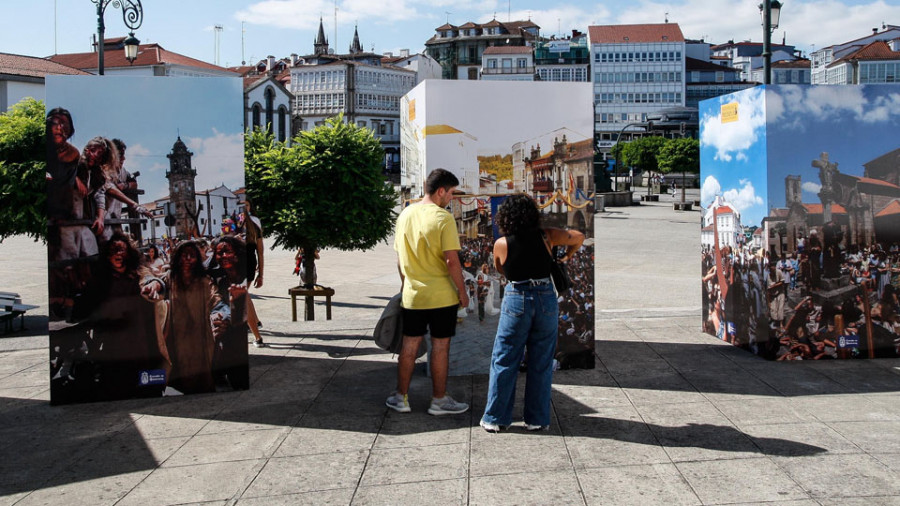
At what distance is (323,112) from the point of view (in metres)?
118

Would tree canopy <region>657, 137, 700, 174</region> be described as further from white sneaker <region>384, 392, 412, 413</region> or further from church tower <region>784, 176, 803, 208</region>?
white sneaker <region>384, 392, 412, 413</region>

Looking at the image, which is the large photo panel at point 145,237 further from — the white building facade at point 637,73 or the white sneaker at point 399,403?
A: the white building facade at point 637,73

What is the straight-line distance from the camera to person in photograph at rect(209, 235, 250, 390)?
6641mm

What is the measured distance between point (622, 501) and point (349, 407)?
8.07 ft

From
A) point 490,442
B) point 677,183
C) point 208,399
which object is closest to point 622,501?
point 490,442

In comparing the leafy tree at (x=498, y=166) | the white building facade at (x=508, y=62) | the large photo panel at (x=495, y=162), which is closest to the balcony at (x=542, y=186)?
the large photo panel at (x=495, y=162)

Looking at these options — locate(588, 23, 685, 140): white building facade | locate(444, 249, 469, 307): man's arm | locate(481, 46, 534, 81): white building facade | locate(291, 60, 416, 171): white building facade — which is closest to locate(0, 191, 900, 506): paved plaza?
locate(444, 249, 469, 307): man's arm

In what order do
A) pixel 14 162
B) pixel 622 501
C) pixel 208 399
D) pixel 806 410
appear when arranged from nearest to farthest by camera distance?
pixel 622 501
pixel 806 410
pixel 208 399
pixel 14 162

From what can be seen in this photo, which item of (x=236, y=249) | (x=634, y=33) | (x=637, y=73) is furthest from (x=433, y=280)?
(x=634, y=33)

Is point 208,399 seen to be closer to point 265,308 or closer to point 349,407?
point 349,407

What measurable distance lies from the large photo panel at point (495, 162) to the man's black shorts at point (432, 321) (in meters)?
1.17

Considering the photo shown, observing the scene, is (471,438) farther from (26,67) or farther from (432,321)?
(26,67)

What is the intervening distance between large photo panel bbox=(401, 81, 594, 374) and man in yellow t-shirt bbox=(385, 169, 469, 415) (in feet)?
3.74

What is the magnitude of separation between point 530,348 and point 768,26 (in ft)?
31.4
